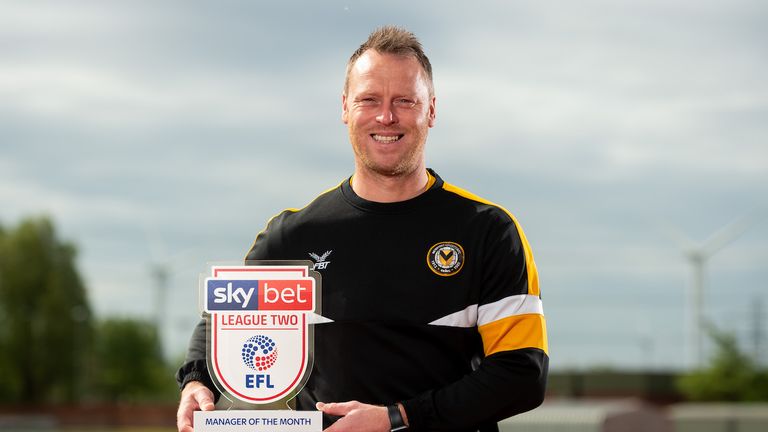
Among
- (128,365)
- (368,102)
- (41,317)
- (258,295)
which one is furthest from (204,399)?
(128,365)

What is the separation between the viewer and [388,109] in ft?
14.3

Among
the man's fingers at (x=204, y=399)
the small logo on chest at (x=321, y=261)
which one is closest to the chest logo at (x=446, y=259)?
the small logo on chest at (x=321, y=261)

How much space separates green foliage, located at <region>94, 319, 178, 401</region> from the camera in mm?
83188

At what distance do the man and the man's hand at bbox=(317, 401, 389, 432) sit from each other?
0.16 metres

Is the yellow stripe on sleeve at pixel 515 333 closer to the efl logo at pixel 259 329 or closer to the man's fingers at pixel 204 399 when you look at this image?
the efl logo at pixel 259 329

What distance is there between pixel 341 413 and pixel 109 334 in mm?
84601

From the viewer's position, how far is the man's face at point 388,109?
4355mm

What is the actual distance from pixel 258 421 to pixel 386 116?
128 cm

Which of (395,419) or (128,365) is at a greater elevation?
(395,419)

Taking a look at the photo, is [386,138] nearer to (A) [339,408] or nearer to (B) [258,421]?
(A) [339,408]

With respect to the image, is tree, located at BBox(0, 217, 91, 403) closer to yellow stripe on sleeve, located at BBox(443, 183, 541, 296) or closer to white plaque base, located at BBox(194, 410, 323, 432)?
yellow stripe on sleeve, located at BBox(443, 183, 541, 296)

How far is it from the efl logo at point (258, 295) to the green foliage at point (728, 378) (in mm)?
71914

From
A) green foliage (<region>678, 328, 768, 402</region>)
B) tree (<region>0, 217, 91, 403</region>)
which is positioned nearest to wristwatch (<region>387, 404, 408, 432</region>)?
green foliage (<region>678, 328, 768, 402</region>)

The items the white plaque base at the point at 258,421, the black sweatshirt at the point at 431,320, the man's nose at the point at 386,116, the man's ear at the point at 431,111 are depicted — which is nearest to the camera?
the white plaque base at the point at 258,421
